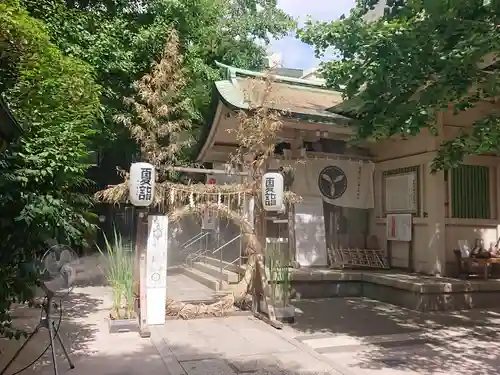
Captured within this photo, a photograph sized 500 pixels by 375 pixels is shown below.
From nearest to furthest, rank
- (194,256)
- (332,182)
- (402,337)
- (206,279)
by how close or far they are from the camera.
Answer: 1. (402,337)
2. (332,182)
3. (206,279)
4. (194,256)

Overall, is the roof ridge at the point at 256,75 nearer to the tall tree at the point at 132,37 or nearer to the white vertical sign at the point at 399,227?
the tall tree at the point at 132,37

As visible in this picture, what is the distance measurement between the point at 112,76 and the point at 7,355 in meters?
7.72

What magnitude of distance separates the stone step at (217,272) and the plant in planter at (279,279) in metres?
2.58

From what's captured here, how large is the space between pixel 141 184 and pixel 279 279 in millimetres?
3172

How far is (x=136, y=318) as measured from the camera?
8031 mm

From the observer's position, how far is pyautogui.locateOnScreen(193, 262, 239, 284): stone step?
1153 centimetres

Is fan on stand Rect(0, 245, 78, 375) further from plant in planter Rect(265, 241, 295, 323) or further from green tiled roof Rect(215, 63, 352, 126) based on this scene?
green tiled roof Rect(215, 63, 352, 126)

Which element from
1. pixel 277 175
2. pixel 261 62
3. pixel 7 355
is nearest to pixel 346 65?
pixel 277 175

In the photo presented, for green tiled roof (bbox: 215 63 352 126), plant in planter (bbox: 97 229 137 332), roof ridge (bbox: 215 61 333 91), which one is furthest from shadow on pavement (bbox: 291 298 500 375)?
roof ridge (bbox: 215 61 333 91)

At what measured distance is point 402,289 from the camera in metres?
9.73

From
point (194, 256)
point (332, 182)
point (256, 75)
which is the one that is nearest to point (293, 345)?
point (332, 182)

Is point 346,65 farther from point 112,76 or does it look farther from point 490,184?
point 112,76

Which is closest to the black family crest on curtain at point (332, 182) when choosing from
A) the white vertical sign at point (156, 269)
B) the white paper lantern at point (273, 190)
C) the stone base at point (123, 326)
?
the white paper lantern at point (273, 190)

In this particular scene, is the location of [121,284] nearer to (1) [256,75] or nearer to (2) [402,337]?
(2) [402,337]
